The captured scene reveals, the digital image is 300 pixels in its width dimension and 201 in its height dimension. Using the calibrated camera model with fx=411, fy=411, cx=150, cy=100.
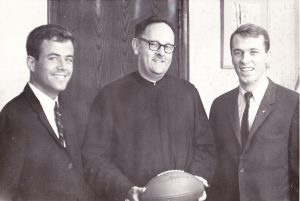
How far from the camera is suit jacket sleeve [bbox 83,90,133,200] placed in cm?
213

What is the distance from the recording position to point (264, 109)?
2395 millimetres

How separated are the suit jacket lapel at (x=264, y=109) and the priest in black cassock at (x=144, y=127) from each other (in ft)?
1.08

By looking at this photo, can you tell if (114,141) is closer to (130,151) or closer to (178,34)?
(130,151)

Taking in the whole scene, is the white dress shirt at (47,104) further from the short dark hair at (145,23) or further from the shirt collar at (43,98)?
the short dark hair at (145,23)

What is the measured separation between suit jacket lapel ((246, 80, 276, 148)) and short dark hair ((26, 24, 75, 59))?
3.86ft

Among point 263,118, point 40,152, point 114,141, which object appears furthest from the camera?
point 263,118

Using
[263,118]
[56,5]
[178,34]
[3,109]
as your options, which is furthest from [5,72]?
[263,118]

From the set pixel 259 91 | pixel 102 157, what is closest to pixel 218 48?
pixel 259 91

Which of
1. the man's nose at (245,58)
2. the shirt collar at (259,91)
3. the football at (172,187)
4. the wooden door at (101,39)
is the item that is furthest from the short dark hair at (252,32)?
the football at (172,187)

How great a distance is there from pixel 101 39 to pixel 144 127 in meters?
0.52

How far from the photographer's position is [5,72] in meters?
2.04

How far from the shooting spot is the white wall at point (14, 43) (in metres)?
2.04

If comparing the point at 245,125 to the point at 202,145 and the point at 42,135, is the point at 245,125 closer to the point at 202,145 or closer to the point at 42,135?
the point at 202,145

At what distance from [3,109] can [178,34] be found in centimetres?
101
